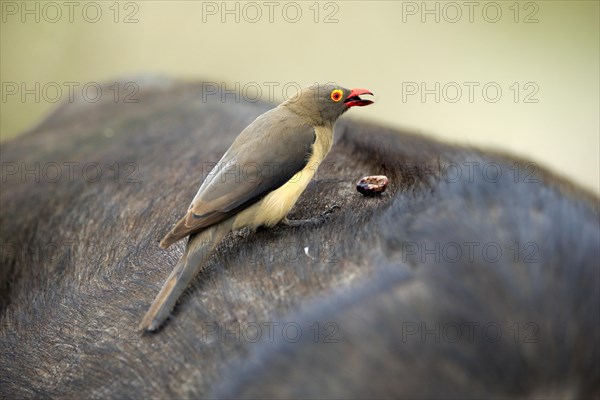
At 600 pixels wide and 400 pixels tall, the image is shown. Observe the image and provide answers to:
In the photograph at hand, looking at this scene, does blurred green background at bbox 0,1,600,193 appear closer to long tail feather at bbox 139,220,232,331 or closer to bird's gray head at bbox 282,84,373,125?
bird's gray head at bbox 282,84,373,125

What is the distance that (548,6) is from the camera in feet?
31.1

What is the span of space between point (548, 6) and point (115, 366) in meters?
8.19

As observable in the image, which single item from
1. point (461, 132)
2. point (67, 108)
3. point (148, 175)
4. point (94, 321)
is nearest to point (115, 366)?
point (94, 321)

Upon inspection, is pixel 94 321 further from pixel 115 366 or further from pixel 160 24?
pixel 160 24

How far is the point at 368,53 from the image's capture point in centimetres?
950

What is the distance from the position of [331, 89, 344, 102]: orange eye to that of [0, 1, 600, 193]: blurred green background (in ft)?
17.8

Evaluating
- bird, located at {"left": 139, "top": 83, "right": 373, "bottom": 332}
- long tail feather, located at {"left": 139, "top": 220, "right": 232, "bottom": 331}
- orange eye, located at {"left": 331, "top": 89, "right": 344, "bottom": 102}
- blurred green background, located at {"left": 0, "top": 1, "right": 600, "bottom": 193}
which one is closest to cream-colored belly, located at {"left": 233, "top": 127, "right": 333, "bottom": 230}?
bird, located at {"left": 139, "top": 83, "right": 373, "bottom": 332}

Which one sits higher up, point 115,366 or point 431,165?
point 431,165

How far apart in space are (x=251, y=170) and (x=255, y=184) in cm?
5

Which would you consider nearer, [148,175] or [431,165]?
[431,165]

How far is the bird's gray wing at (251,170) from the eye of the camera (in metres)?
2.57

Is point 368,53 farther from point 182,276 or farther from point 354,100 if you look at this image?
point 182,276

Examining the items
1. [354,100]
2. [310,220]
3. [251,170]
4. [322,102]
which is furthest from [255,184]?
[354,100]

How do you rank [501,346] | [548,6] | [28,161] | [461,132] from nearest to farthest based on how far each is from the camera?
[501,346] < [28,161] < [461,132] < [548,6]
